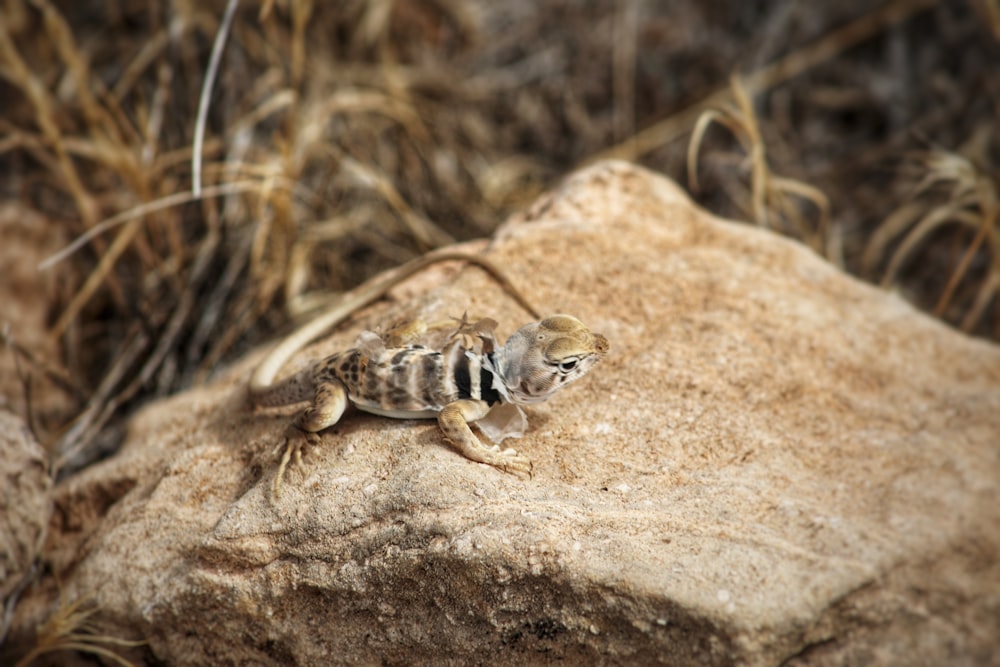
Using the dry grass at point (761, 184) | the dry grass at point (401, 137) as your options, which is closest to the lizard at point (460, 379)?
the dry grass at point (401, 137)

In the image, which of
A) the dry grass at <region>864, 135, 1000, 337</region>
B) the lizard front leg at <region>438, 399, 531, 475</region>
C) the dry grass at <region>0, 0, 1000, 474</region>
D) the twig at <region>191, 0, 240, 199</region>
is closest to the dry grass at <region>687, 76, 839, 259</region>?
the dry grass at <region>0, 0, 1000, 474</region>

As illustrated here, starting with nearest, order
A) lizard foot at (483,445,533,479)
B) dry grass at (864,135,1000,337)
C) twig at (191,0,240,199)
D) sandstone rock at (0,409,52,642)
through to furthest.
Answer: lizard foot at (483,445,533,479) → sandstone rock at (0,409,52,642) → twig at (191,0,240,199) → dry grass at (864,135,1000,337)

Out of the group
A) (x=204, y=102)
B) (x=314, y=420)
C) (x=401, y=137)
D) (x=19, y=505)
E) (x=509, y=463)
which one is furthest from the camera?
(x=401, y=137)

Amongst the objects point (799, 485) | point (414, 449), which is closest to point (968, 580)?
point (799, 485)

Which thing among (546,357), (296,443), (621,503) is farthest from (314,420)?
(621,503)

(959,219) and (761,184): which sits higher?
(761,184)

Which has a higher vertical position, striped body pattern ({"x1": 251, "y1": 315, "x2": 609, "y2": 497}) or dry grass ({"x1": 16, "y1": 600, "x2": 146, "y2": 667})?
striped body pattern ({"x1": 251, "y1": 315, "x2": 609, "y2": 497})

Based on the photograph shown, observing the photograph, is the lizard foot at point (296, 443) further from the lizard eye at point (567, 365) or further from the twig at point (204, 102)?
the twig at point (204, 102)

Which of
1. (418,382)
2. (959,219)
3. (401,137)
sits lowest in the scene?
(959,219)

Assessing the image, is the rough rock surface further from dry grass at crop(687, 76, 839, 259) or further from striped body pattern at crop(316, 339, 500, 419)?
dry grass at crop(687, 76, 839, 259)

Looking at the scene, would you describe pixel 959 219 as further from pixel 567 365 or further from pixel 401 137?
pixel 401 137
